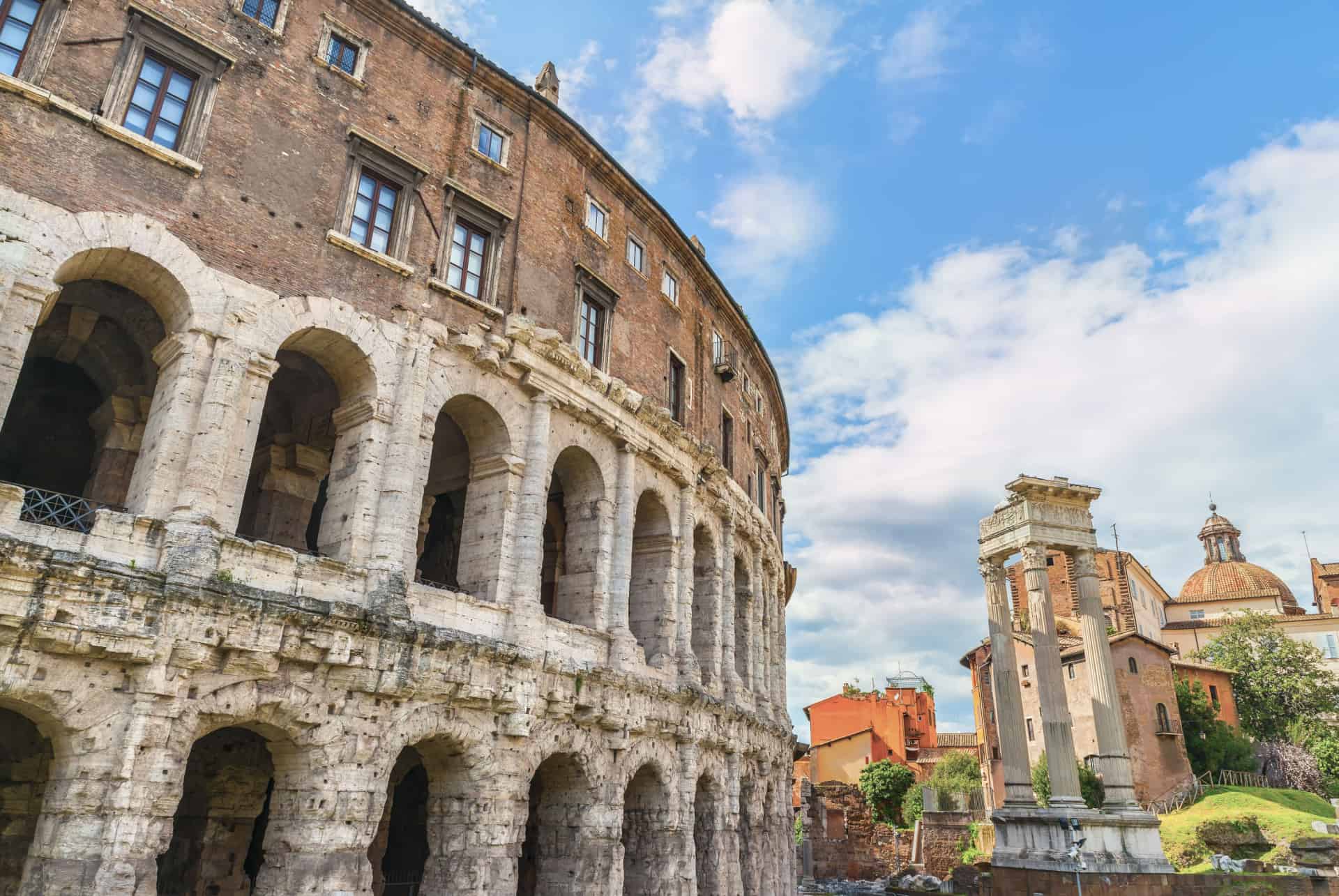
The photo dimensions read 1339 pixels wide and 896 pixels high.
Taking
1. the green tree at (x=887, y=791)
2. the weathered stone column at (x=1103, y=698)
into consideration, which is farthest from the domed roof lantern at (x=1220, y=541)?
the weathered stone column at (x=1103, y=698)

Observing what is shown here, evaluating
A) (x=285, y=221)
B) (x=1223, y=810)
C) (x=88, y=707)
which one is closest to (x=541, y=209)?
(x=285, y=221)

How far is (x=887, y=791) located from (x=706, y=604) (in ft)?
108

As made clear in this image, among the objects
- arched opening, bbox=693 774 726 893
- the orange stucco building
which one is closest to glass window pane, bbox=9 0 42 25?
arched opening, bbox=693 774 726 893

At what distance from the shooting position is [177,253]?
1092 cm

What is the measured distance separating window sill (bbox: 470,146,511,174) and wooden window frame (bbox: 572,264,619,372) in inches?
85.8

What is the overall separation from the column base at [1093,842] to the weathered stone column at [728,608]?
7413 millimetres

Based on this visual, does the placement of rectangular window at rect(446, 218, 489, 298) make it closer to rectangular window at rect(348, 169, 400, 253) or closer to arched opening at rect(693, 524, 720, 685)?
rectangular window at rect(348, 169, 400, 253)

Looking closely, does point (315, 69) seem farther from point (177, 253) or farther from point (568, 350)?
point (568, 350)

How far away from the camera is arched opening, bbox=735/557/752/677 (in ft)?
72.4

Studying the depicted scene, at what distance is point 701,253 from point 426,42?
8.95 metres

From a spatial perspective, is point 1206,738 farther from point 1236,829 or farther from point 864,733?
point 864,733

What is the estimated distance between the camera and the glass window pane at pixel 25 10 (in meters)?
10.5

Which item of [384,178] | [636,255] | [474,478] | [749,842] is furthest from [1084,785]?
[384,178]

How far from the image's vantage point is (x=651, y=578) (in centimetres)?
1789
